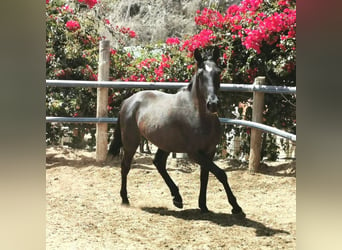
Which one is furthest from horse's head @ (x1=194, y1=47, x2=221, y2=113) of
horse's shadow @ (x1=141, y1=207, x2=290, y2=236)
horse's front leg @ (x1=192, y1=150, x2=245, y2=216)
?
horse's shadow @ (x1=141, y1=207, x2=290, y2=236)

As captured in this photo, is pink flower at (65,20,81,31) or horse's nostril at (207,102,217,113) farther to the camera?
pink flower at (65,20,81,31)

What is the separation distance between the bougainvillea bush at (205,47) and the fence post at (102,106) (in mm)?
377

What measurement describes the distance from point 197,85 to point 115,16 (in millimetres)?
6101

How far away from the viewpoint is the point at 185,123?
116 inches

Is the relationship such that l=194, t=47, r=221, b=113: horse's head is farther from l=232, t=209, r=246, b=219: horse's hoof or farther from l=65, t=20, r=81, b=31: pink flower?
l=65, t=20, r=81, b=31: pink flower

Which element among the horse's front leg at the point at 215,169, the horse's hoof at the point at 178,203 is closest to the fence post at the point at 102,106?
the horse's hoof at the point at 178,203

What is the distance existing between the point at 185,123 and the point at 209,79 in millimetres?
429

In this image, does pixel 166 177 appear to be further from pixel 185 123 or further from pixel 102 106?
pixel 102 106

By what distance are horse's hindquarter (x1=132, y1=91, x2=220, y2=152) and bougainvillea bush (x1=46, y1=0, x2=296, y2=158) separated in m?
1.05

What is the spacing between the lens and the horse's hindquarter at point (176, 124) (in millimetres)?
2867

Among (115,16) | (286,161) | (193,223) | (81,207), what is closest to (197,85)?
(193,223)

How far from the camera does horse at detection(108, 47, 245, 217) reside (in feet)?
9.00

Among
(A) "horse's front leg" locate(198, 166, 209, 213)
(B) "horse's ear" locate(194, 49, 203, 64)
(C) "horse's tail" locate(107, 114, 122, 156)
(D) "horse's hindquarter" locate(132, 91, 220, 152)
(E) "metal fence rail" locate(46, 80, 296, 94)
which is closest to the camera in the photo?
(B) "horse's ear" locate(194, 49, 203, 64)
